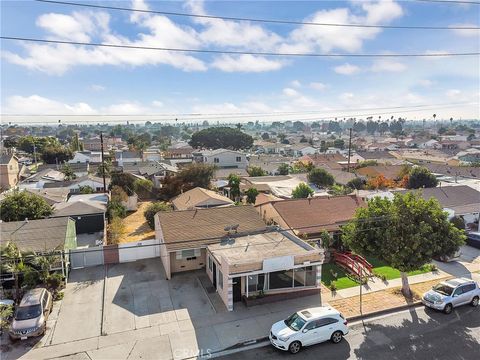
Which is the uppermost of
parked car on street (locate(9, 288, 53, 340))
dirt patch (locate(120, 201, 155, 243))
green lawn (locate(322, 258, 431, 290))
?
parked car on street (locate(9, 288, 53, 340))

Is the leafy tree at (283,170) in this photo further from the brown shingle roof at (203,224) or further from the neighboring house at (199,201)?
the brown shingle roof at (203,224)

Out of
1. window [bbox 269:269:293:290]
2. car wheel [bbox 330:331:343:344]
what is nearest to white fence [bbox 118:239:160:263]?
window [bbox 269:269:293:290]

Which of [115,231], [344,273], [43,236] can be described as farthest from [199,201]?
[344,273]

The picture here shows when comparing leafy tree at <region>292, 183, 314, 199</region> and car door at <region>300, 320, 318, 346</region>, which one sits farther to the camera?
leafy tree at <region>292, 183, 314, 199</region>

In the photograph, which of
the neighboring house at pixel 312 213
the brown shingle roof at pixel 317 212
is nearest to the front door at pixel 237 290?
the neighboring house at pixel 312 213

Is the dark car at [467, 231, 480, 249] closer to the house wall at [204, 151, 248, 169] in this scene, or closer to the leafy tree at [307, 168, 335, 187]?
the leafy tree at [307, 168, 335, 187]

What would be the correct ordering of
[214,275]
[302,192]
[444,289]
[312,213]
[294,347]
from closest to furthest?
[294,347] < [444,289] < [214,275] < [312,213] < [302,192]

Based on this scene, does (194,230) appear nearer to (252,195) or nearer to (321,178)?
(252,195)
